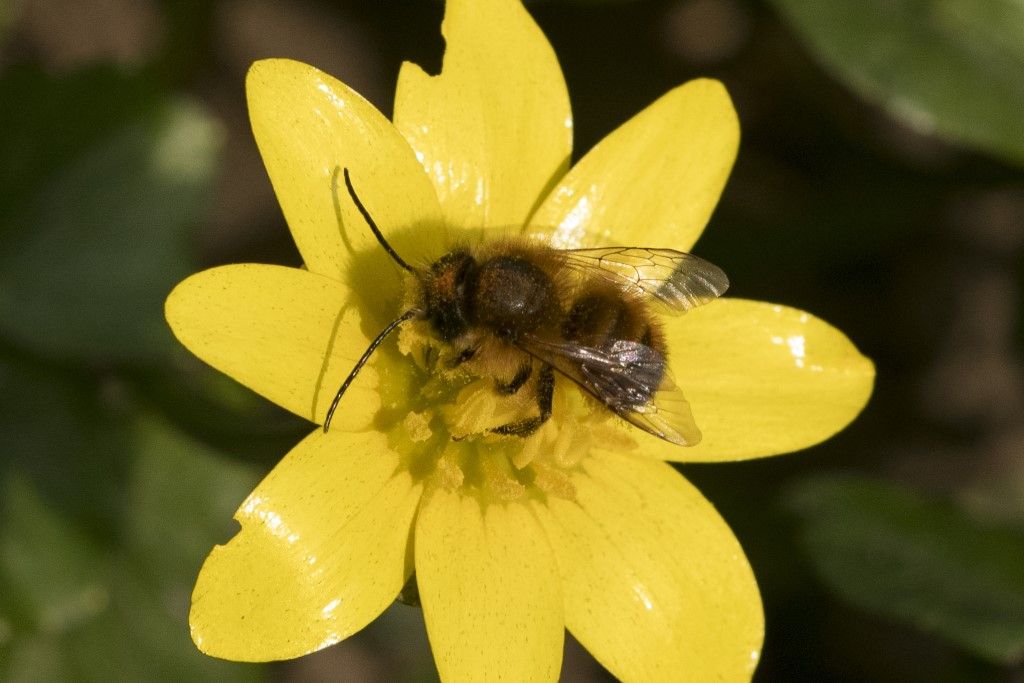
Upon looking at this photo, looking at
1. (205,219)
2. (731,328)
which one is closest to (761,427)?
(731,328)

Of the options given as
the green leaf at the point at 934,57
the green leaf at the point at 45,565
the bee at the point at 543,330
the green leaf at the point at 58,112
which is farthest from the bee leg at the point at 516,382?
the green leaf at the point at 58,112

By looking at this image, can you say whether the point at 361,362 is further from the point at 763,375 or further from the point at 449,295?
the point at 763,375

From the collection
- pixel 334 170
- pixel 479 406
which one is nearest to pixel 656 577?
pixel 479 406

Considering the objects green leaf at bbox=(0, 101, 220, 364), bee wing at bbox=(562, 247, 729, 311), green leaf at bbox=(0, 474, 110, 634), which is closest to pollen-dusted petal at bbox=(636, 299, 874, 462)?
bee wing at bbox=(562, 247, 729, 311)

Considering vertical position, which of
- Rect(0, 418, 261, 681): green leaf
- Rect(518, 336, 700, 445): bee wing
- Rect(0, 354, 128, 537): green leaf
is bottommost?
Rect(0, 418, 261, 681): green leaf

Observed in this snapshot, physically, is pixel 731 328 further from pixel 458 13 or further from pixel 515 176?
pixel 458 13

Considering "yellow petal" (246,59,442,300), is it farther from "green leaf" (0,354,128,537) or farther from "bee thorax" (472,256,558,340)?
"green leaf" (0,354,128,537)

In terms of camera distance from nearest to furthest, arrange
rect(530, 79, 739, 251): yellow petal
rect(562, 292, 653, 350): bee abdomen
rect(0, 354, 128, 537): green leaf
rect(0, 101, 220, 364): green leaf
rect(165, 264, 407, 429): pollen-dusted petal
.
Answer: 1. rect(165, 264, 407, 429): pollen-dusted petal
2. rect(562, 292, 653, 350): bee abdomen
3. rect(530, 79, 739, 251): yellow petal
4. rect(0, 354, 128, 537): green leaf
5. rect(0, 101, 220, 364): green leaf

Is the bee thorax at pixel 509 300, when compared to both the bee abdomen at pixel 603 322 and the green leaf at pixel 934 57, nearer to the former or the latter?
the bee abdomen at pixel 603 322
